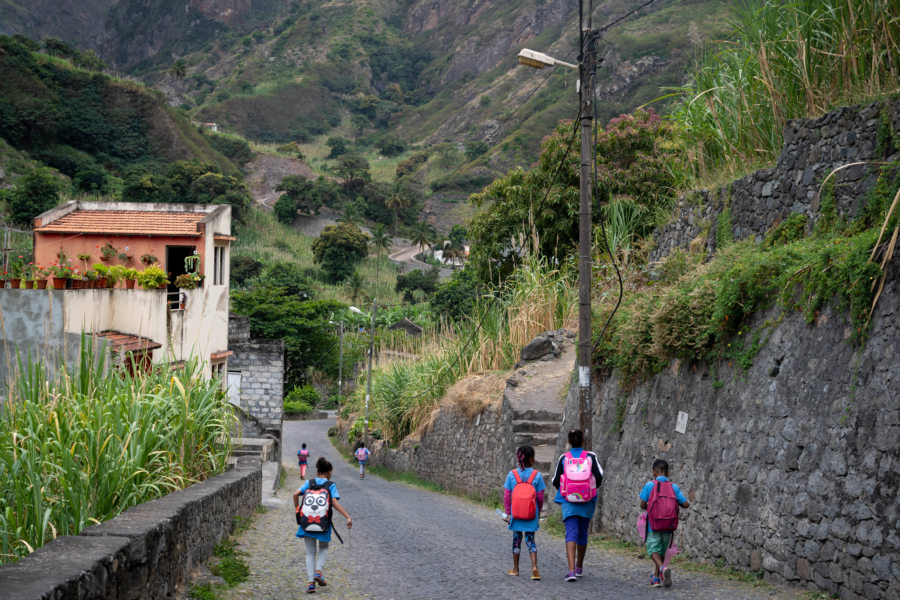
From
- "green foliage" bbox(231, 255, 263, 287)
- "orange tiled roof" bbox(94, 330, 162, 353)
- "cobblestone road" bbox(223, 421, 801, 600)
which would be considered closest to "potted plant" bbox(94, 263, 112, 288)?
"orange tiled roof" bbox(94, 330, 162, 353)

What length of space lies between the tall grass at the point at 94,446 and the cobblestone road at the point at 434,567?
1.23 meters

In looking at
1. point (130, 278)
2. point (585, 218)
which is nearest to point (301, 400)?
point (130, 278)

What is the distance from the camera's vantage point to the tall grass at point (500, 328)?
62.1 ft

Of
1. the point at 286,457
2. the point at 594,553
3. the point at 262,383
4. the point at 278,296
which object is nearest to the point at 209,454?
the point at 594,553

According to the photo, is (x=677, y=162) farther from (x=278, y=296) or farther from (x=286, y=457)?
(x=278, y=296)

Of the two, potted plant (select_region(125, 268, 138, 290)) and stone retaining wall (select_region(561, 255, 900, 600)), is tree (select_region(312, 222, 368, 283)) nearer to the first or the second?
potted plant (select_region(125, 268, 138, 290))

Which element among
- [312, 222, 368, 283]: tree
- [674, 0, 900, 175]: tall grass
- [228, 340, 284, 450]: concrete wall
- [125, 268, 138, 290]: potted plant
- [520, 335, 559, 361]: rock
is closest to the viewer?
[674, 0, 900, 175]: tall grass

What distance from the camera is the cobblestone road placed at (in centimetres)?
720

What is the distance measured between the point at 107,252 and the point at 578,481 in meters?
17.5

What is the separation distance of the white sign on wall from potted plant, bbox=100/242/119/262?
1687cm

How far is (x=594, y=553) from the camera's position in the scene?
9992 mm

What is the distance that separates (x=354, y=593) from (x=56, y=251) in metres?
18.1

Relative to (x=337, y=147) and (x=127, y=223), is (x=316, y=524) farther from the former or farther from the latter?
(x=337, y=147)

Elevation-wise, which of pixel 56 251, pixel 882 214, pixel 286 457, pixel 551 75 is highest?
pixel 551 75
